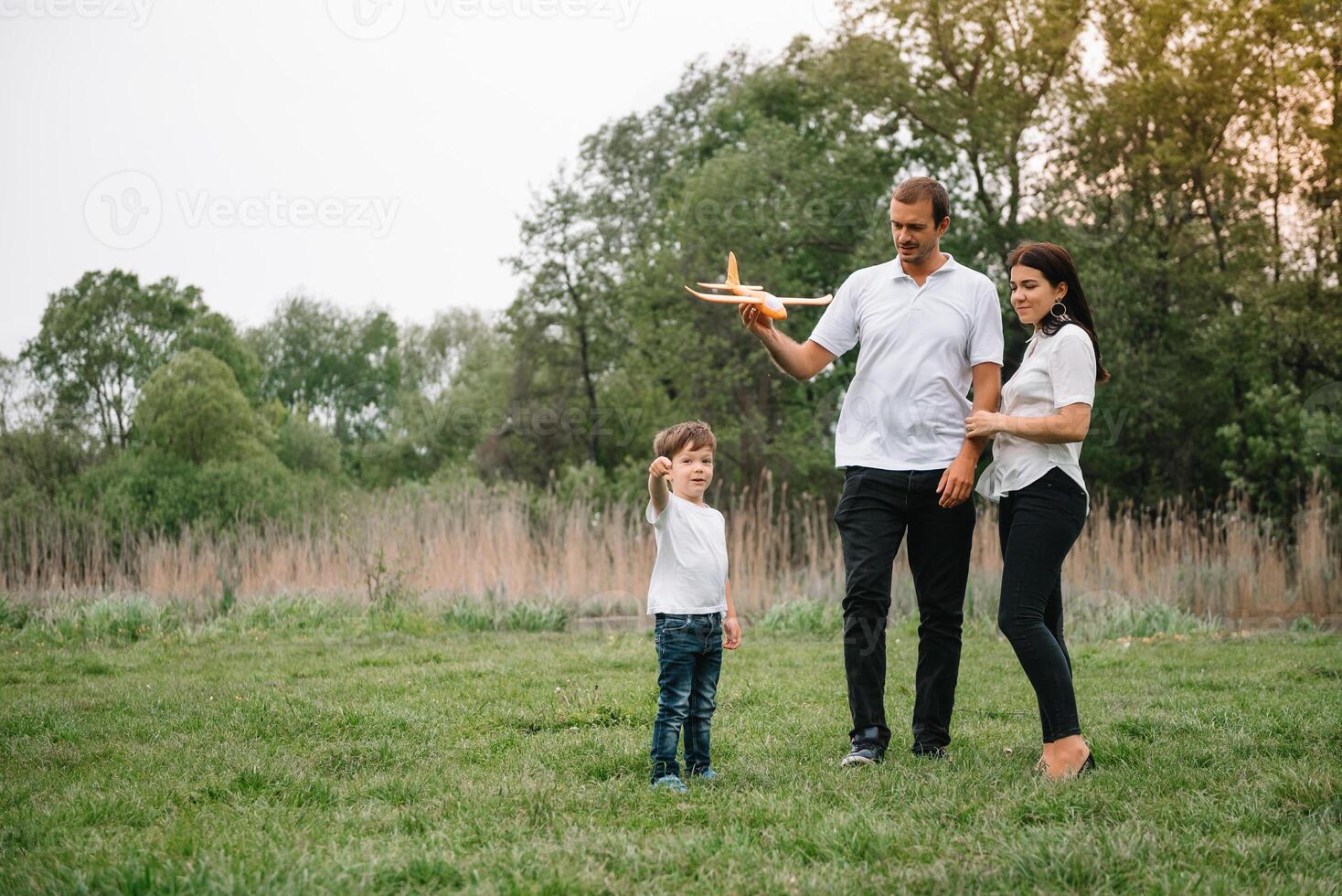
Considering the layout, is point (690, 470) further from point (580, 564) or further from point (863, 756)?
point (580, 564)

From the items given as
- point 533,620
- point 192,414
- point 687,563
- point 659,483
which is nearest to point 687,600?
point 687,563

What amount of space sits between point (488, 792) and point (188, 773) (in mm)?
1077

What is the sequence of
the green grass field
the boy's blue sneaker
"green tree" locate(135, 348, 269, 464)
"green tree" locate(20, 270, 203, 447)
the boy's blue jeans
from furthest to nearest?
1. "green tree" locate(20, 270, 203, 447)
2. "green tree" locate(135, 348, 269, 464)
3. the boy's blue jeans
4. the boy's blue sneaker
5. the green grass field

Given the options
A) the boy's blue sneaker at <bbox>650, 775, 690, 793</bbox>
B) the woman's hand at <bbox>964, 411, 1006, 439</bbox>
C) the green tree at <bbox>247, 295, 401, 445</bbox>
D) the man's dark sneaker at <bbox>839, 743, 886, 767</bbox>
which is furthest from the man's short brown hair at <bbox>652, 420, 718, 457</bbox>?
the green tree at <bbox>247, 295, 401, 445</bbox>

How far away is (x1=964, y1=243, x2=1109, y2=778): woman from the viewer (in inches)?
149

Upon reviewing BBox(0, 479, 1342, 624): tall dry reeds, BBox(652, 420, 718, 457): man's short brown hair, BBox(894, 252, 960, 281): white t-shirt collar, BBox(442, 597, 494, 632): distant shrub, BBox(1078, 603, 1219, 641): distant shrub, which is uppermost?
BBox(894, 252, 960, 281): white t-shirt collar

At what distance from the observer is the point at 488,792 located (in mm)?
3557

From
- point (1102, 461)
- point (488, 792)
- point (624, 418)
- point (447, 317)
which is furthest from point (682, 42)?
point (488, 792)

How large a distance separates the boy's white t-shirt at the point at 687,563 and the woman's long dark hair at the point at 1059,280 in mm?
1324

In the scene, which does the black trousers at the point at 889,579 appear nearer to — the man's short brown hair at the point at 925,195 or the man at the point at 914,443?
the man at the point at 914,443

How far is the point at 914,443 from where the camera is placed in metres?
4.05

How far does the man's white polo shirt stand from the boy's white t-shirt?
23.4 inches

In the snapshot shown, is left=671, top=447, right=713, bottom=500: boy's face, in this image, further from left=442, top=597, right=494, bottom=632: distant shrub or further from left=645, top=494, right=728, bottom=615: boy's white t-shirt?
left=442, top=597, right=494, bottom=632: distant shrub

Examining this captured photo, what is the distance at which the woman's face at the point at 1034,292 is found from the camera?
4012mm
